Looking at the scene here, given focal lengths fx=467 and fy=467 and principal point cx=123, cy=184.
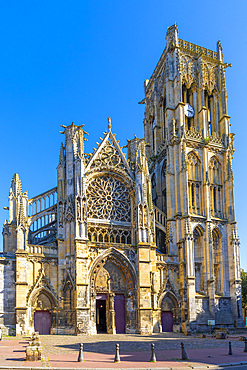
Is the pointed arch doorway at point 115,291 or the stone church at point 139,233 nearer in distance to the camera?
the stone church at point 139,233

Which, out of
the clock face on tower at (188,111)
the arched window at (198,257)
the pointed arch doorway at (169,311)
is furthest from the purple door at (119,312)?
the clock face on tower at (188,111)

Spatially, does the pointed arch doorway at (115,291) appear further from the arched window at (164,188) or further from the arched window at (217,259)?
the arched window at (164,188)

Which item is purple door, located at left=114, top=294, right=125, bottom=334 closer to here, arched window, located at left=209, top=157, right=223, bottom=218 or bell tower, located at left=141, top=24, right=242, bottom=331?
bell tower, located at left=141, top=24, right=242, bottom=331

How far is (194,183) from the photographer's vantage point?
155 feet

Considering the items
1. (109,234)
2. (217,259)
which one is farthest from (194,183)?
(109,234)

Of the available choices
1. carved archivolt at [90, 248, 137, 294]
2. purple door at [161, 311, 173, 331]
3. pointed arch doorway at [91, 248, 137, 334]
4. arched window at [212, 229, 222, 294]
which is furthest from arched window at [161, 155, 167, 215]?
purple door at [161, 311, 173, 331]

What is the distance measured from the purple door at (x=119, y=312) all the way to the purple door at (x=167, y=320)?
3941 mm

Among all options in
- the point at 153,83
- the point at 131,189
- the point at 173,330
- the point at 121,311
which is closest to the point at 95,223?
the point at 131,189

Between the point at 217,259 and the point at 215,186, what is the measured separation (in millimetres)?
7526

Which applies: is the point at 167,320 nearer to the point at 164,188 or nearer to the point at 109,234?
the point at 109,234

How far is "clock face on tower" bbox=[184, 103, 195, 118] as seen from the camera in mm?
50281

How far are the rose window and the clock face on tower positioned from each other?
12.3 metres

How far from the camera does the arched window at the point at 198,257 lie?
4503cm

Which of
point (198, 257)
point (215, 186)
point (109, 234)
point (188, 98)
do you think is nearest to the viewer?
point (109, 234)
